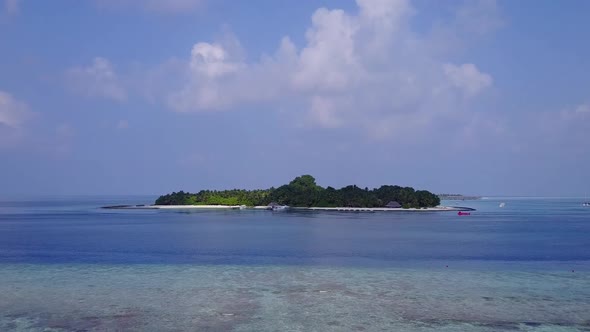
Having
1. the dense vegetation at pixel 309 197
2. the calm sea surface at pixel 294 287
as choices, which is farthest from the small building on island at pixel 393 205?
the calm sea surface at pixel 294 287

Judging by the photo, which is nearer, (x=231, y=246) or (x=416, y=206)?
(x=231, y=246)

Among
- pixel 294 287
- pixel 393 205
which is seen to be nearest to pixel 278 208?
pixel 393 205

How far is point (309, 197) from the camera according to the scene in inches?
5586

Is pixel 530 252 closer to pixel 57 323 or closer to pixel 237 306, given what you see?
pixel 237 306

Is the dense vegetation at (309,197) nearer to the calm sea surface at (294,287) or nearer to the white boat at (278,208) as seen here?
the white boat at (278,208)

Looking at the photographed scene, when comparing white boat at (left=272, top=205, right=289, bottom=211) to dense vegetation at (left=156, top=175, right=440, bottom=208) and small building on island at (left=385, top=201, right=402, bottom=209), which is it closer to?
dense vegetation at (left=156, top=175, right=440, bottom=208)

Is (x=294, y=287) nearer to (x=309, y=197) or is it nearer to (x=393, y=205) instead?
(x=393, y=205)

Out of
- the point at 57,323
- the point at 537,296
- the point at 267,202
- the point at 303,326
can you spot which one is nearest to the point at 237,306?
the point at 303,326

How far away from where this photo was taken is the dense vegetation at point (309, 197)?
5241 inches

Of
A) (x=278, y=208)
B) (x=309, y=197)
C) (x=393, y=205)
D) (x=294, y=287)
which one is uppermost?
(x=309, y=197)

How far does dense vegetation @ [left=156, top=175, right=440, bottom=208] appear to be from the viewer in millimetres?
133125

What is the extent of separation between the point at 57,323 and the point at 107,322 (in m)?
1.73

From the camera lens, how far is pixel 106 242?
49.9 m

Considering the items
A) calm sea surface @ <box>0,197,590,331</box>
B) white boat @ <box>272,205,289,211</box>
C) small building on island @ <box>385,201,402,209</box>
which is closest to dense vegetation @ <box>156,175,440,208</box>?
small building on island @ <box>385,201,402,209</box>
